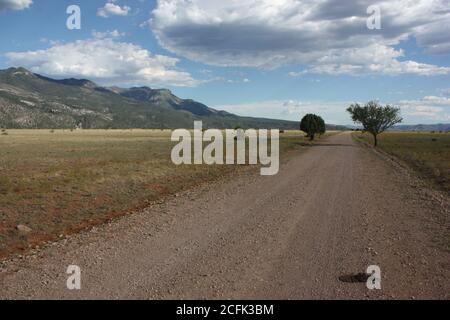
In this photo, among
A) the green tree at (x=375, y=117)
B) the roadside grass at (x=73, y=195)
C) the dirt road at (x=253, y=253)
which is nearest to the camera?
the dirt road at (x=253, y=253)

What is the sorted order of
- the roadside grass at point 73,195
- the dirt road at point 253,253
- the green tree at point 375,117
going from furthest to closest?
the green tree at point 375,117
the roadside grass at point 73,195
the dirt road at point 253,253

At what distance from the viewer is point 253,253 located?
28.4ft

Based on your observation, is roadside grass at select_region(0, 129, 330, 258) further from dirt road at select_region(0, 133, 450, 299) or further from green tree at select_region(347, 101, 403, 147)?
green tree at select_region(347, 101, 403, 147)

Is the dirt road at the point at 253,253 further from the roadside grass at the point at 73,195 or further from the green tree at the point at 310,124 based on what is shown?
the green tree at the point at 310,124

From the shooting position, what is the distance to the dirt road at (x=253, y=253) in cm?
679

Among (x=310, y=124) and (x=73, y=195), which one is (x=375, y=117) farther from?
(x=73, y=195)

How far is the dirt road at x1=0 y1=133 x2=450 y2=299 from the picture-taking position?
267 inches

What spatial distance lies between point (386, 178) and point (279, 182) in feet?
20.8

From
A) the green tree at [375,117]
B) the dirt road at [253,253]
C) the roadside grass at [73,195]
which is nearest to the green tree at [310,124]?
the green tree at [375,117]

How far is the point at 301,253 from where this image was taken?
8641mm

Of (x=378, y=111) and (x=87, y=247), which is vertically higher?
(x=378, y=111)
